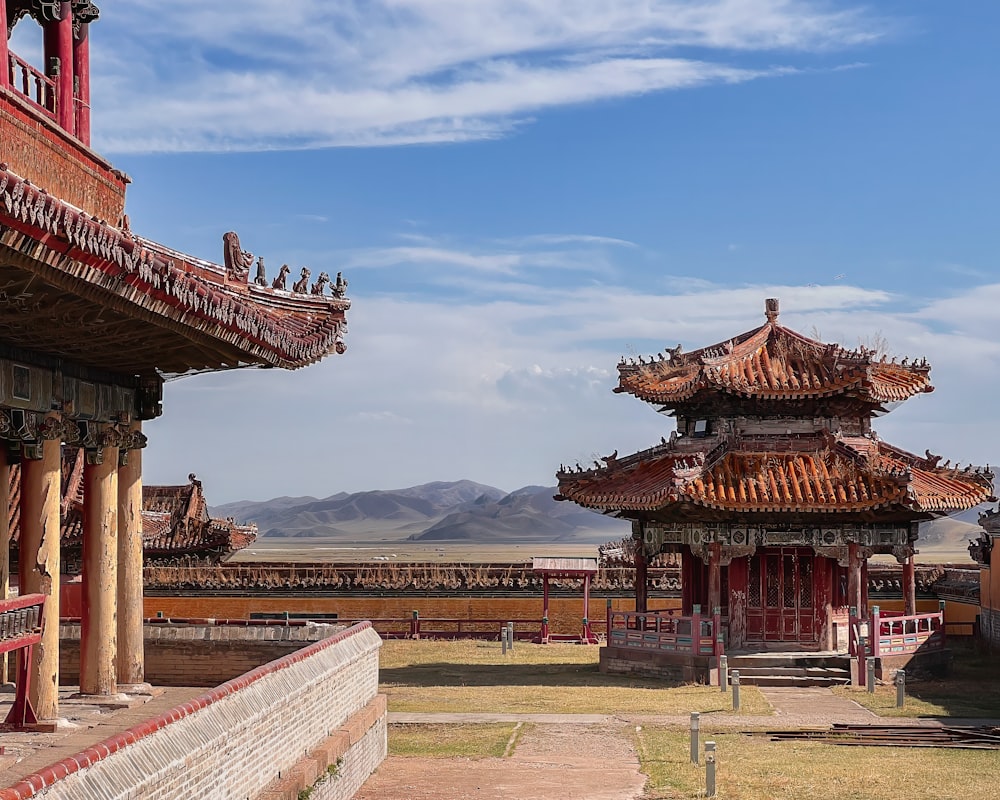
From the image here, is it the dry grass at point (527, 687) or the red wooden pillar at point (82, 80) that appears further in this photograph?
the dry grass at point (527, 687)

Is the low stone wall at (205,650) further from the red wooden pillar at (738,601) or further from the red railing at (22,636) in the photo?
the red wooden pillar at (738,601)

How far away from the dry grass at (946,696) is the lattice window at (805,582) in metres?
2.37

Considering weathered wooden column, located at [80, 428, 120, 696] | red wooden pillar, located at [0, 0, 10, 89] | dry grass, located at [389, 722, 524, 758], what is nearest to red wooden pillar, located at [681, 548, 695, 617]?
dry grass, located at [389, 722, 524, 758]

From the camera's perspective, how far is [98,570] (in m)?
18.1

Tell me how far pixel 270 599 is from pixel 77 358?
95.0 feet

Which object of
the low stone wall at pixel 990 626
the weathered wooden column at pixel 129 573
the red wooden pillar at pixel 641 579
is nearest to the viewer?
the weathered wooden column at pixel 129 573

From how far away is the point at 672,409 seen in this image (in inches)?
1294

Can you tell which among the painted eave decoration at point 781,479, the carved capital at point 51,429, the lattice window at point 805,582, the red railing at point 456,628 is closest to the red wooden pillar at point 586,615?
the red railing at point 456,628

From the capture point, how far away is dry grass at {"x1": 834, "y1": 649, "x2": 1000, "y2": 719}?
83.6 feet

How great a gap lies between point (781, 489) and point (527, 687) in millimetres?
6844

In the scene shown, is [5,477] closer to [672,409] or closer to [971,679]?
[672,409]

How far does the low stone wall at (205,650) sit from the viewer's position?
821 inches

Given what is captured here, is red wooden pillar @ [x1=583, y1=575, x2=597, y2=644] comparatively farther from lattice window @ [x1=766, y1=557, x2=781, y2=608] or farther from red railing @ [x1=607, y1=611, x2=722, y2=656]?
lattice window @ [x1=766, y1=557, x2=781, y2=608]

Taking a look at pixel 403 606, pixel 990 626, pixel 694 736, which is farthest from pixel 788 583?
pixel 403 606
